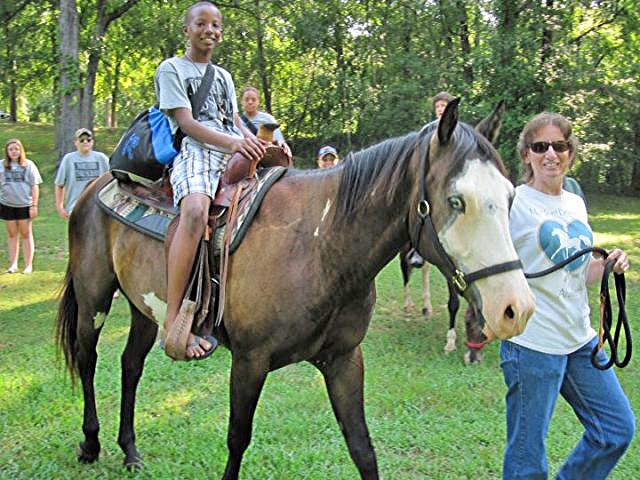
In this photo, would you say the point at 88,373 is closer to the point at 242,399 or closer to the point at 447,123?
the point at 242,399

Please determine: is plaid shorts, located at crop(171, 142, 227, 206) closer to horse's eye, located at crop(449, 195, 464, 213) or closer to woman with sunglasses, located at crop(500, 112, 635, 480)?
horse's eye, located at crop(449, 195, 464, 213)

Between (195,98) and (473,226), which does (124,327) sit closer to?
(195,98)

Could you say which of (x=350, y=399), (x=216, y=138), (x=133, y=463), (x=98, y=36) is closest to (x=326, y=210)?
(x=216, y=138)

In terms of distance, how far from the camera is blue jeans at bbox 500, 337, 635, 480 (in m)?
2.53

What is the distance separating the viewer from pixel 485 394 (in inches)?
192

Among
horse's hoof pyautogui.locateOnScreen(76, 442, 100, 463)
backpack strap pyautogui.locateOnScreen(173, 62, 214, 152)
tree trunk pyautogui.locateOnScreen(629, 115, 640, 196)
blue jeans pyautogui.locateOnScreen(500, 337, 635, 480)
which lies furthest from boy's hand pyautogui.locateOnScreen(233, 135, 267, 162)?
tree trunk pyautogui.locateOnScreen(629, 115, 640, 196)

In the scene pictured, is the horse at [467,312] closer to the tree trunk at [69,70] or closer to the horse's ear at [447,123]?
the horse's ear at [447,123]

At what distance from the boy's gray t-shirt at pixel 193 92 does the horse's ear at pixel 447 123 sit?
51.7 inches

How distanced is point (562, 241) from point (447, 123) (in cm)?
88

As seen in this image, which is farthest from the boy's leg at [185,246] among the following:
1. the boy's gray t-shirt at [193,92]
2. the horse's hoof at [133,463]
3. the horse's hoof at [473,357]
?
the horse's hoof at [473,357]

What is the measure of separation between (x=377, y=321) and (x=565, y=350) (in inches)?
183

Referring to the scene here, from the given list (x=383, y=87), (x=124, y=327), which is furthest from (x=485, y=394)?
(x=383, y=87)

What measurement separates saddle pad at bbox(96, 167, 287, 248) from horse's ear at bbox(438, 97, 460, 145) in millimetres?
1012

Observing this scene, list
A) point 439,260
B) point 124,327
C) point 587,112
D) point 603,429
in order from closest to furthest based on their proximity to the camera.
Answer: point 439,260
point 603,429
point 124,327
point 587,112
